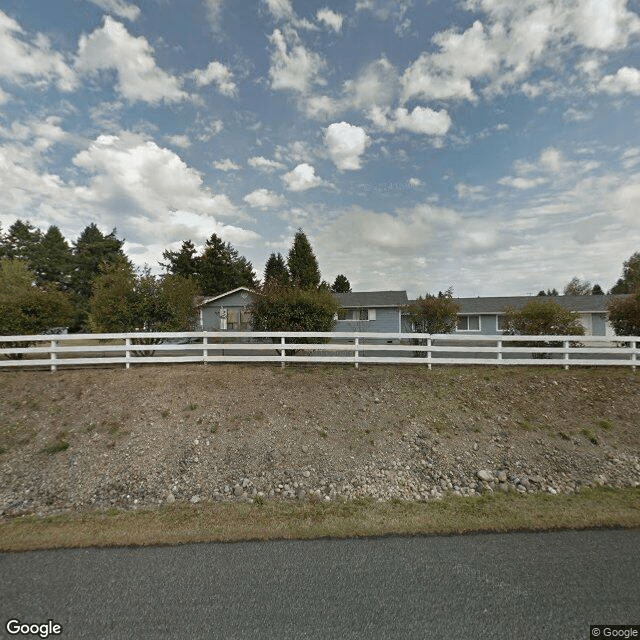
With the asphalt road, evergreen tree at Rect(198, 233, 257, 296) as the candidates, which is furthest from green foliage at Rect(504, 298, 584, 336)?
evergreen tree at Rect(198, 233, 257, 296)

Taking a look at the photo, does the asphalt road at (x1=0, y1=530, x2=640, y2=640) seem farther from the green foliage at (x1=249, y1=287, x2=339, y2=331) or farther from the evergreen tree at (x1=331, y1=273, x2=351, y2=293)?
the evergreen tree at (x1=331, y1=273, x2=351, y2=293)

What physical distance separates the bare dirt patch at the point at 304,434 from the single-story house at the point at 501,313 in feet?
55.3

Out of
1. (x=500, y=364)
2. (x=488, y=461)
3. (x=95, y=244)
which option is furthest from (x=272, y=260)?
(x=488, y=461)

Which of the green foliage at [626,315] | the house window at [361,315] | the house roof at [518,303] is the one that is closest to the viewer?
the green foliage at [626,315]

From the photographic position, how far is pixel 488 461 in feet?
20.1

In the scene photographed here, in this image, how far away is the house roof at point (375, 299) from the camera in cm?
2566

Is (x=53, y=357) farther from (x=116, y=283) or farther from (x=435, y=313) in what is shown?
(x=435, y=313)

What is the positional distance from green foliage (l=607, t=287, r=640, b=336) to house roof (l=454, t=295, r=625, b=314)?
12.3 m

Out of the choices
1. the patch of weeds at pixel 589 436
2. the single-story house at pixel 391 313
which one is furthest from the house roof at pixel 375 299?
the patch of weeds at pixel 589 436

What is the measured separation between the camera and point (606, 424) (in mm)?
6980

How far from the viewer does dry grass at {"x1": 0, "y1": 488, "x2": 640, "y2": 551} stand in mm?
4094

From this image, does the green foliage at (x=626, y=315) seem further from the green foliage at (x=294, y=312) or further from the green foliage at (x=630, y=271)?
the green foliage at (x=630, y=271)

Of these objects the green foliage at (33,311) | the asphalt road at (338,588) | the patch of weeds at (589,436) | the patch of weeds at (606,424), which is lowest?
the asphalt road at (338,588)

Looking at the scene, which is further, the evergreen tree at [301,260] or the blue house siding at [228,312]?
the evergreen tree at [301,260]
